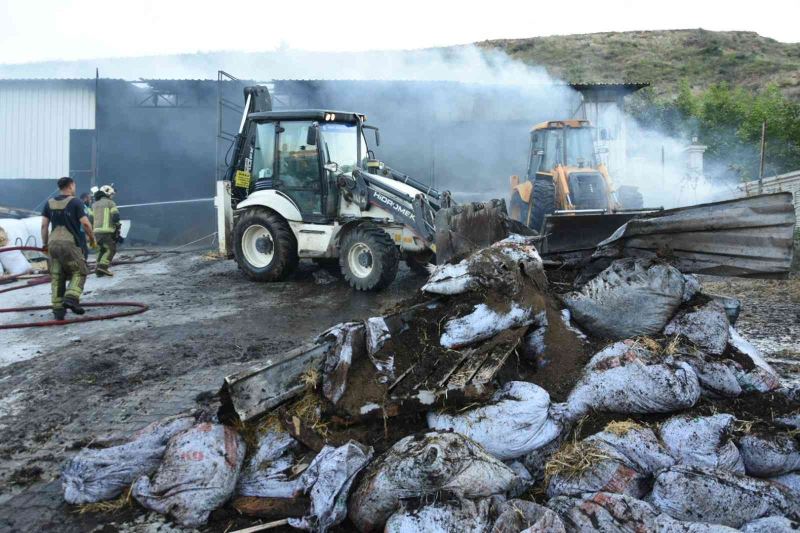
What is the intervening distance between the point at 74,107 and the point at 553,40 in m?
34.4

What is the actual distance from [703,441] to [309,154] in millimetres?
6933

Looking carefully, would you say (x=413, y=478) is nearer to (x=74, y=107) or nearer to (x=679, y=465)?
(x=679, y=465)

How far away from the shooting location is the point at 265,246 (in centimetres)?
912

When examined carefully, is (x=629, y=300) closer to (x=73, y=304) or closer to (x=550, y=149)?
(x=73, y=304)

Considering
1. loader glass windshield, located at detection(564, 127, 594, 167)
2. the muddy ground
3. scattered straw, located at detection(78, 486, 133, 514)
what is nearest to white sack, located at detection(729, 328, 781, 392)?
the muddy ground

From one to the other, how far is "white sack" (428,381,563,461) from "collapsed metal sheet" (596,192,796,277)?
154 cm

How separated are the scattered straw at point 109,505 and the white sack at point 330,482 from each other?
874 mm

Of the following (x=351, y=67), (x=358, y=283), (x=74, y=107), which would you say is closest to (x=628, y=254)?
(x=358, y=283)

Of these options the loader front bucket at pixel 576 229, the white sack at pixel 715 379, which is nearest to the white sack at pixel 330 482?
the white sack at pixel 715 379

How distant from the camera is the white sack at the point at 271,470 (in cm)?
291

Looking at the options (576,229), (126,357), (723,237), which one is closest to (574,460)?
(723,237)

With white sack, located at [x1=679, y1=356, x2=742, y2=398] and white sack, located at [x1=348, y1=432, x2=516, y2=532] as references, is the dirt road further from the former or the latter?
white sack, located at [x1=679, y1=356, x2=742, y2=398]

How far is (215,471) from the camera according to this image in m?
2.89

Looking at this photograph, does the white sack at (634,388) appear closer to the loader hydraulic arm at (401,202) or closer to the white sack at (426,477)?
the white sack at (426,477)
